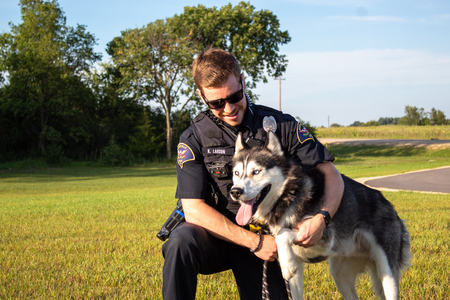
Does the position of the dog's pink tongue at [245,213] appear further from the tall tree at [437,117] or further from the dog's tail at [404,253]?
the tall tree at [437,117]

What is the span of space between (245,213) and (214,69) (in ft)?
4.12

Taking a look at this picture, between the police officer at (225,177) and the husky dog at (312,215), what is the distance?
140mm

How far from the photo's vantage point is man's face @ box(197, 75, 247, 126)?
323 cm

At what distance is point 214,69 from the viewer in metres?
3.17

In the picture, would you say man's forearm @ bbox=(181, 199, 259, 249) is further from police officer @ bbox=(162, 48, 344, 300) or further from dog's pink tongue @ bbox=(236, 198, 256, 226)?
dog's pink tongue @ bbox=(236, 198, 256, 226)

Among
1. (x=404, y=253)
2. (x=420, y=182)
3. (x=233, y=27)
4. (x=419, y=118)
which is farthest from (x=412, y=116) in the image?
(x=404, y=253)

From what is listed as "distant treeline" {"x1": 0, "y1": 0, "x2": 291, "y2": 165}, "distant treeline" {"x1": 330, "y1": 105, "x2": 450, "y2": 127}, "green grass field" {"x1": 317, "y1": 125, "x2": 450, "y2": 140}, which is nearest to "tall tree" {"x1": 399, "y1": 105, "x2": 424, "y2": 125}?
"distant treeline" {"x1": 330, "y1": 105, "x2": 450, "y2": 127}

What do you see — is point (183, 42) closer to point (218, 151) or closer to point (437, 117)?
point (218, 151)

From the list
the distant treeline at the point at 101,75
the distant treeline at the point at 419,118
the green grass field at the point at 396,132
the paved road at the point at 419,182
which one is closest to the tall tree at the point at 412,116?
the distant treeline at the point at 419,118

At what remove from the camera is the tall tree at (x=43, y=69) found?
30672 millimetres

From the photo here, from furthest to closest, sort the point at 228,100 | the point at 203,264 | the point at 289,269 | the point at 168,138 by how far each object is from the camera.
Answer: the point at 168,138 → the point at 228,100 → the point at 203,264 → the point at 289,269

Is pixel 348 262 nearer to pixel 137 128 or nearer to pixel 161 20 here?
pixel 161 20

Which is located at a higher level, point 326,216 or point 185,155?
point 185,155

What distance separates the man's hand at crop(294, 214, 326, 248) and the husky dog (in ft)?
0.24
